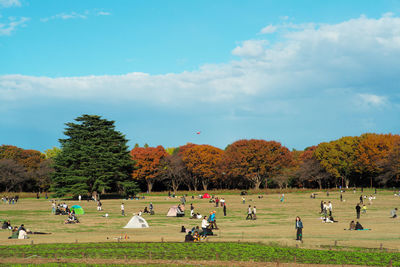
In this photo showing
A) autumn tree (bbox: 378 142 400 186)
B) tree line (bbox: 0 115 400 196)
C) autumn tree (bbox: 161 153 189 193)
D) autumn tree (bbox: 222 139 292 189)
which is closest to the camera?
tree line (bbox: 0 115 400 196)

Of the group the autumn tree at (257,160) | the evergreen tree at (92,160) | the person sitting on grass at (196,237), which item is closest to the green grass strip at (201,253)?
the person sitting on grass at (196,237)

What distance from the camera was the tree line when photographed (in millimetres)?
89438

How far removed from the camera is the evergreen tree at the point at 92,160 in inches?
3412

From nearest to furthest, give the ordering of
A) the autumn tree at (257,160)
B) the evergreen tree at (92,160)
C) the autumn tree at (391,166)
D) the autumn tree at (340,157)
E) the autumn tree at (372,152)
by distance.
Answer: the evergreen tree at (92,160) < the autumn tree at (391,166) < the autumn tree at (372,152) < the autumn tree at (257,160) < the autumn tree at (340,157)

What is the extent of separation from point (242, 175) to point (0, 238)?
8576 centimetres

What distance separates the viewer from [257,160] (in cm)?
11100

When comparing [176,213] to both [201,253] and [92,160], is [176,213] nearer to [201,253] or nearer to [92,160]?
[201,253]

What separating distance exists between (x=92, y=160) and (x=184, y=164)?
41.2 metres

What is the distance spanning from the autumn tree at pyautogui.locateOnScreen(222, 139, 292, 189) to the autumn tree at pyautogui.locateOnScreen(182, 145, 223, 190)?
689 centimetres

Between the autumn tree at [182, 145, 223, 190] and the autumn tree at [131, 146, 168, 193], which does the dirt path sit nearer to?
the autumn tree at [131, 146, 168, 193]

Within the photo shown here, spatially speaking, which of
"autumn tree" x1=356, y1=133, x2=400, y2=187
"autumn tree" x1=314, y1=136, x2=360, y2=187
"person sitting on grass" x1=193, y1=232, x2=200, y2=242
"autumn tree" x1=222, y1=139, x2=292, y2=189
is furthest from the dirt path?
"autumn tree" x1=314, y1=136, x2=360, y2=187

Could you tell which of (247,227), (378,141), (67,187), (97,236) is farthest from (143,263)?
(378,141)

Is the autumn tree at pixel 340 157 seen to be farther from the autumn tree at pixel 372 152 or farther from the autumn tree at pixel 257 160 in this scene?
the autumn tree at pixel 257 160

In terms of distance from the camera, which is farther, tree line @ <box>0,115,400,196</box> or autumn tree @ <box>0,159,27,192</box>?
autumn tree @ <box>0,159,27,192</box>
